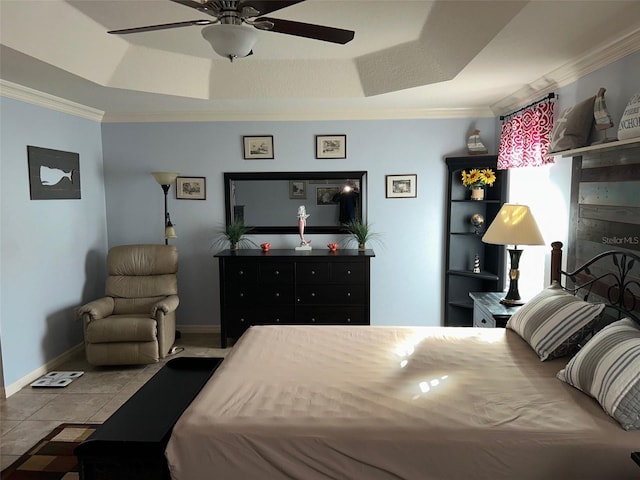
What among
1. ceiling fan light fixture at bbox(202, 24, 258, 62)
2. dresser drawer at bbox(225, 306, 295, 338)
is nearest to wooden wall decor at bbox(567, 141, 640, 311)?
ceiling fan light fixture at bbox(202, 24, 258, 62)

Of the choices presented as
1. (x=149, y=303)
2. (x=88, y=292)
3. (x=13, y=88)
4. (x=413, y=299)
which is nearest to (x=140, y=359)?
(x=149, y=303)

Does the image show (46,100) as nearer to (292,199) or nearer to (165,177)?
(165,177)

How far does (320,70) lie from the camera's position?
3939 mm

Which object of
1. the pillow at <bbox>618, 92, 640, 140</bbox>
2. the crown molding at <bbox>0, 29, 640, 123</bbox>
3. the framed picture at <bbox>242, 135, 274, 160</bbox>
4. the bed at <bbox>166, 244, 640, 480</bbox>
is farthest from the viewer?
the framed picture at <bbox>242, 135, 274, 160</bbox>

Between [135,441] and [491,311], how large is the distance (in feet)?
7.97

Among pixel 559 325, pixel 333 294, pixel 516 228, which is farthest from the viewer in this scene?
pixel 333 294

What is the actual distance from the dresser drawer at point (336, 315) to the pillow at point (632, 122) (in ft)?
9.06

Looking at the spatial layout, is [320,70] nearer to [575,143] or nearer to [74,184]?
[575,143]

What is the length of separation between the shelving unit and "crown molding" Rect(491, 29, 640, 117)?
72cm

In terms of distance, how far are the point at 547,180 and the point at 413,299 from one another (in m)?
1.91

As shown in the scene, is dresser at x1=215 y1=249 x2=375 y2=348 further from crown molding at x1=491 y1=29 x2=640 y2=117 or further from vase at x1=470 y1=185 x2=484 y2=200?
crown molding at x1=491 y1=29 x2=640 y2=117

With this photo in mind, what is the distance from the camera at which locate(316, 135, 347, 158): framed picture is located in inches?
187

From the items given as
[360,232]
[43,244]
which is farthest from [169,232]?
[360,232]

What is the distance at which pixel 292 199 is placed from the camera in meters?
4.87
